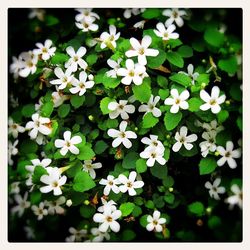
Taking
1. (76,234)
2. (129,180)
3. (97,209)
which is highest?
(129,180)

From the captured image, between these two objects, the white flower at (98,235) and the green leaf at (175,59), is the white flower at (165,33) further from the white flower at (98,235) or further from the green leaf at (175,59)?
the white flower at (98,235)

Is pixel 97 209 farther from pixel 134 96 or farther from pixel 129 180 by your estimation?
pixel 134 96

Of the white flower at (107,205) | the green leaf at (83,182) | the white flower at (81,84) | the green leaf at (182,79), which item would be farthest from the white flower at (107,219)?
the green leaf at (182,79)

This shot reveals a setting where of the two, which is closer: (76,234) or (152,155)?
(152,155)

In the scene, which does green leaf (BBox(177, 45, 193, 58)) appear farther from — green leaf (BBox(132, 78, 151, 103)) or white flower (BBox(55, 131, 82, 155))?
white flower (BBox(55, 131, 82, 155))

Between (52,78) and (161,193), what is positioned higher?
(52,78)

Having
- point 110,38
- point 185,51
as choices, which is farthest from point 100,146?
point 185,51

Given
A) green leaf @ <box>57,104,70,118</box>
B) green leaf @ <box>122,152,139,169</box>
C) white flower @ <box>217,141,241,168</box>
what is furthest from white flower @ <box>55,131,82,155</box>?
white flower @ <box>217,141,241,168</box>

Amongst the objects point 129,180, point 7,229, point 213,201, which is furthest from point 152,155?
point 7,229
